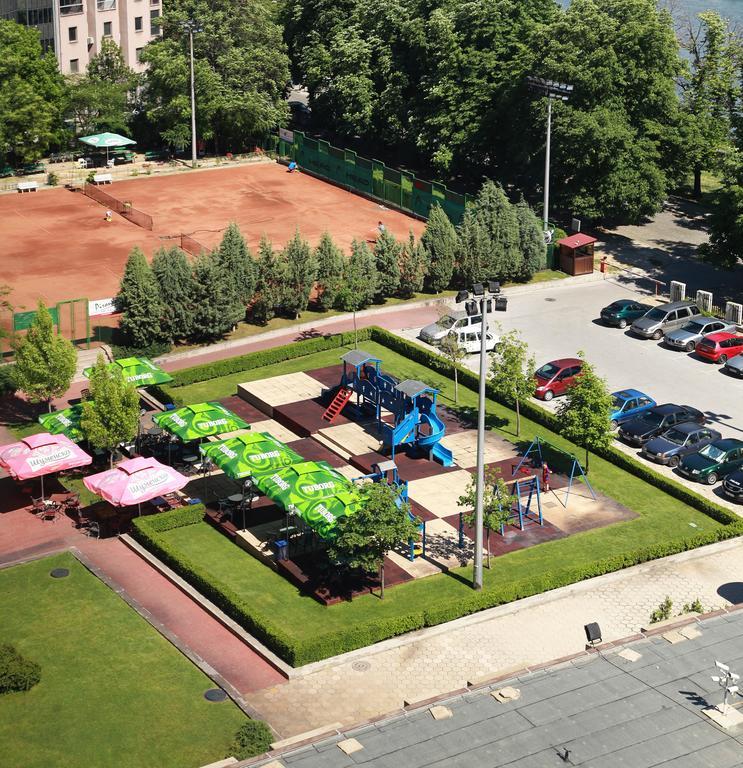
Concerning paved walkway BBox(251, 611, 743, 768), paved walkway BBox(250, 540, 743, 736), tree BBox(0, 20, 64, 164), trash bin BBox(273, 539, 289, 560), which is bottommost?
paved walkway BBox(250, 540, 743, 736)

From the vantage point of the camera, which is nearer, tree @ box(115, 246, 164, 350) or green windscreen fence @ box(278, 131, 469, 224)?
tree @ box(115, 246, 164, 350)

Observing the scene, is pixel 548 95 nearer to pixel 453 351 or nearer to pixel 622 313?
pixel 622 313

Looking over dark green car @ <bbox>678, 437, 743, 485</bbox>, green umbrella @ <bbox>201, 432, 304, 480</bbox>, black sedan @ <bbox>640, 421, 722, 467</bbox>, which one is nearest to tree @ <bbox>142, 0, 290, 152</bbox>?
green umbrella @ <bbox>201, 432, 304, 480</bbox>

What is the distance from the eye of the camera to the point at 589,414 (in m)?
46.0

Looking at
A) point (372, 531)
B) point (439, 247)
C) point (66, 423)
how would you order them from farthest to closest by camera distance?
point (439, 247) → point (66, 423) → point (372, 531)

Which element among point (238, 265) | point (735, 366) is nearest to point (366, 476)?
point (238, 265)

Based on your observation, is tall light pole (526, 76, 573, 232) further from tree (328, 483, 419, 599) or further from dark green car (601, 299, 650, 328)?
tree (328, 483, 419, 599)

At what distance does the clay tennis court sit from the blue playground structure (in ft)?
68.4

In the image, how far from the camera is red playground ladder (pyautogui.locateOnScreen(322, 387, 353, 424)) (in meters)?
52.0

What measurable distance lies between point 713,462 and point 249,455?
18.5 meters

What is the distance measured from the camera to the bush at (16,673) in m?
33.5

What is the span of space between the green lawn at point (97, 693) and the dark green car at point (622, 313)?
33951 millimetres

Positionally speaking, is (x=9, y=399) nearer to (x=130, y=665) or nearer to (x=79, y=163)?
(x=130, y=665)

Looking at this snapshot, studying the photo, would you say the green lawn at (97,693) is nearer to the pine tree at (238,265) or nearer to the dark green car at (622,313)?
the pine tree at (238,265)
